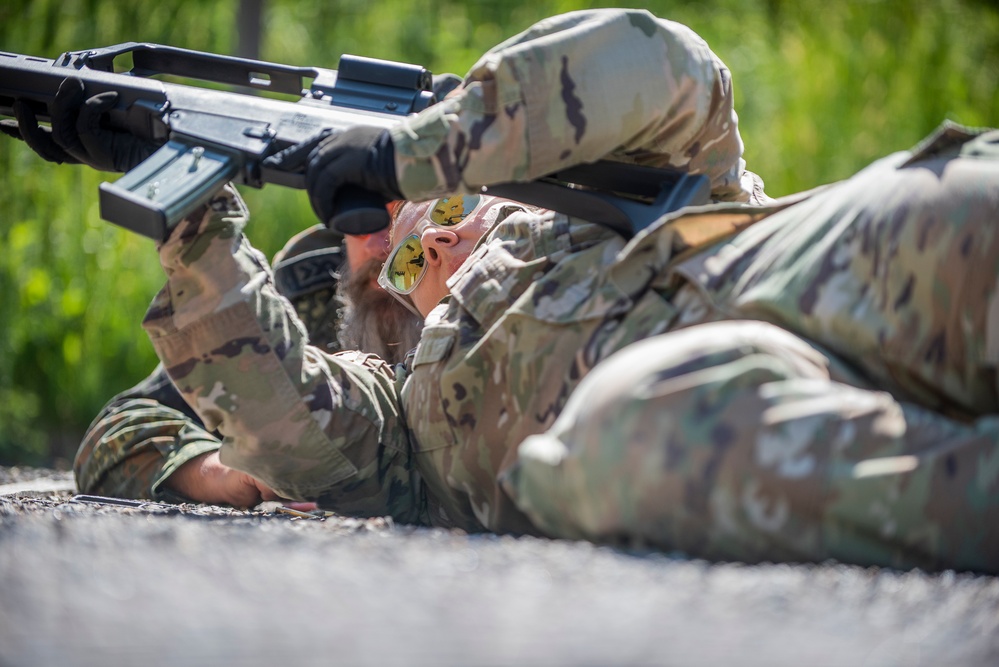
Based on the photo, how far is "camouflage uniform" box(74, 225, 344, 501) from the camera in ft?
10.2

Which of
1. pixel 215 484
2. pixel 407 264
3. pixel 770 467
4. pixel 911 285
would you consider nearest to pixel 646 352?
pixel 770 467

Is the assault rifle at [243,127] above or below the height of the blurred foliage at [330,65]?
above

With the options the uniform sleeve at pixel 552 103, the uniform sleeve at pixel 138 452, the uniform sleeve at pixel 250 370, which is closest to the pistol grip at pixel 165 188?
the uniform sleeve at pixel 250 370

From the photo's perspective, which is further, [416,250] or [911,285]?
[416,250]

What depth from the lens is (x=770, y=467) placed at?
1.45 meters

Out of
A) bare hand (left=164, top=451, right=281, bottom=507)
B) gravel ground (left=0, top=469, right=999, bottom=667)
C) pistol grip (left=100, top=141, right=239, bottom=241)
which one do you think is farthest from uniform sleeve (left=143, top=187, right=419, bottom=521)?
gravel ground (left=0, top=469, right=999, bottom=667)

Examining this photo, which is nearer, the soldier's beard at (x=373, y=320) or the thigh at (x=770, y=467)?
the thigh at (x=770, y=467)

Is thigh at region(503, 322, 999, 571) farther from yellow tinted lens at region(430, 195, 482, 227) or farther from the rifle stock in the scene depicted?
yellow tinted lens at region(430, 195, 482, 227)

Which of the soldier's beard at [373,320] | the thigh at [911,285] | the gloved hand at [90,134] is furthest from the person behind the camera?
the soldier's beard at [373,320]

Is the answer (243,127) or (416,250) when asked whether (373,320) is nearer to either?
(416,250)

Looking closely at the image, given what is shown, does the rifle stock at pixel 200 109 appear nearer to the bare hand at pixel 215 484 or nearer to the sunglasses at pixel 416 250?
the sunglasses at pixel 416 250

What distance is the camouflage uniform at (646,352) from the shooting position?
1474 millimetres

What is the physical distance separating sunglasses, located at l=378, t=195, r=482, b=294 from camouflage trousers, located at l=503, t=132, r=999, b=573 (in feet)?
4.30

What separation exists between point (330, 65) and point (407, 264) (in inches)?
177
